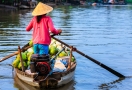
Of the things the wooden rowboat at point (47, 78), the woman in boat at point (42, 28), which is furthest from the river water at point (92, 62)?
the woman in boat at point (42, 28)

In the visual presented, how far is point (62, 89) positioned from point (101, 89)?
1030mm

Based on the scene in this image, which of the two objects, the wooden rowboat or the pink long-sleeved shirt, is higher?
the pink long-sleeved shirt

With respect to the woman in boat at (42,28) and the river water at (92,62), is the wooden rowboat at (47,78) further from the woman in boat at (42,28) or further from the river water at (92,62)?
the woman in boat at (42,28)

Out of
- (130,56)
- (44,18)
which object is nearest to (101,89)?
(44,18)

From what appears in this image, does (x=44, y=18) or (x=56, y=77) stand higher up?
(x=44, y=18)

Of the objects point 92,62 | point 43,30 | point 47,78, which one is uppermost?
point 43,30

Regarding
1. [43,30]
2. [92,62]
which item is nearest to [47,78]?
[43,30]

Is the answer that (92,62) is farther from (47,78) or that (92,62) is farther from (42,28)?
(47,78)

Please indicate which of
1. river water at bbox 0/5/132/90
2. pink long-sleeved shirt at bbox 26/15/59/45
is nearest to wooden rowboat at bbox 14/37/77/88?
river water at bbox 0/5/132/90

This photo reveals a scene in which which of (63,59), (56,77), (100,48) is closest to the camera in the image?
(56,77)

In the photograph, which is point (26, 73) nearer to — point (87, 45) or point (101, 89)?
point (101, 89)

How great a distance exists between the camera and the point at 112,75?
10406mm

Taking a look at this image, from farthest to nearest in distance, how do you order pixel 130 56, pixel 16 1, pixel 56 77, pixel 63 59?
pixel 16 1
pixel 130 56
pixel 63 59
pixel 56 77

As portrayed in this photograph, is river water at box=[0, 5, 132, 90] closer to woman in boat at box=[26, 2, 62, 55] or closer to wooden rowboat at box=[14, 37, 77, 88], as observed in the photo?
wooden rowboat at box=[14, 37, 77, 88]
